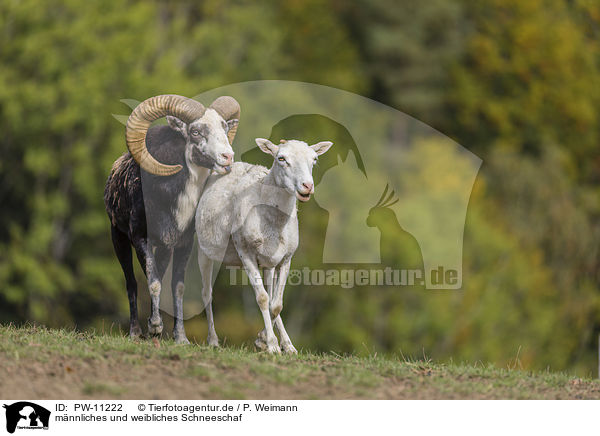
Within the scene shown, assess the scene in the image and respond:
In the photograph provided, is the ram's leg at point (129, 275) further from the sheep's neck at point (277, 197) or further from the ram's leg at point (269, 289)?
the sheep's neck at point (277, 197)

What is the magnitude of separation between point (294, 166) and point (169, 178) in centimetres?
225

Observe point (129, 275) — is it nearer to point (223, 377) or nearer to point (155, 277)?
point (155, 277)

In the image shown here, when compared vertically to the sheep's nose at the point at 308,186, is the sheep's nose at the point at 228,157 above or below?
above

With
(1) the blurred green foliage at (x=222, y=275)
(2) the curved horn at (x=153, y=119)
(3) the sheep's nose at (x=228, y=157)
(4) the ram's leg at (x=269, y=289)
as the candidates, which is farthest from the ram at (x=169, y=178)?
(1) the blurred green foliage at (x=222, y=275)

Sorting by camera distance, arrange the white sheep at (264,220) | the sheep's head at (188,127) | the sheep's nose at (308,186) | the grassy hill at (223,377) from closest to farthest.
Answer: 1. the grassy hill at (223,377)
2. the sheep's nose at (308,186)
3. the white sheep at (264,220)
4. the sheep's head at (188,127)

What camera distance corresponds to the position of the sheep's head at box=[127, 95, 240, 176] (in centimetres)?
1266

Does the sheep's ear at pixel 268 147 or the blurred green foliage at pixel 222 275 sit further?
the blurred green foliage at pixel 222 275

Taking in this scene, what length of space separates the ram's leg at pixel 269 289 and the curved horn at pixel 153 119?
1.95 meters

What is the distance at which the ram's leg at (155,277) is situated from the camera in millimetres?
12836

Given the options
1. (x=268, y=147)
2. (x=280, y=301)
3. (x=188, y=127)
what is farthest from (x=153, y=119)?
(x=280, y=301)

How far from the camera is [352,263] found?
41875mm
